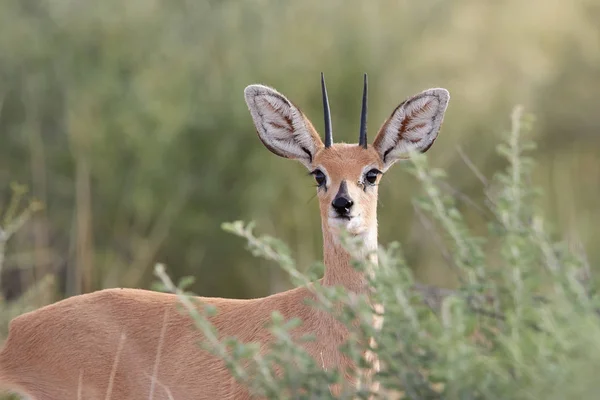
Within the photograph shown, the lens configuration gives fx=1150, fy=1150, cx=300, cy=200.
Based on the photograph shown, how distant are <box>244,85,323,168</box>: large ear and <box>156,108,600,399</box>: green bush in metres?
1.94

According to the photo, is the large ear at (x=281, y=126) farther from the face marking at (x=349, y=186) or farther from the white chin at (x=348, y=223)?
the white chin at (x=348, y=223)

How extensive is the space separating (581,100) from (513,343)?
8.18 metres

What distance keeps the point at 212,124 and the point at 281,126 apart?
351cm

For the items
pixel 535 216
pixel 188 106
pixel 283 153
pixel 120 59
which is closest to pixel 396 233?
pixel 188 106

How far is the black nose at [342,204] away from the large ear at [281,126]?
57 centimetres

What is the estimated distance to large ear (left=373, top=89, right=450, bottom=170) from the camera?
5199 mm

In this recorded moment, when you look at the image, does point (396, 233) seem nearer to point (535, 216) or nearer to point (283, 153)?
point (283, 153)

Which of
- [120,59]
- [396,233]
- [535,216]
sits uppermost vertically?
[120,59]

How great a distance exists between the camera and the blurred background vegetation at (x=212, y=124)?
845 cm

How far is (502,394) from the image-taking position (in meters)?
2.93

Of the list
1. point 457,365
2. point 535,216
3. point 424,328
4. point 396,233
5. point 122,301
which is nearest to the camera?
point 457,365

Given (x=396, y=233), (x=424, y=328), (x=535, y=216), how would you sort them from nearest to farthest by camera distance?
1. (x=424, y=328)
2. (x=535, y=216)
3. (x=396, y=233)

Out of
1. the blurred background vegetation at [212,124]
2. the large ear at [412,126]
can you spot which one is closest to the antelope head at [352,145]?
the large ear at [412,126]

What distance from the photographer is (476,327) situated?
3344 millimetres
